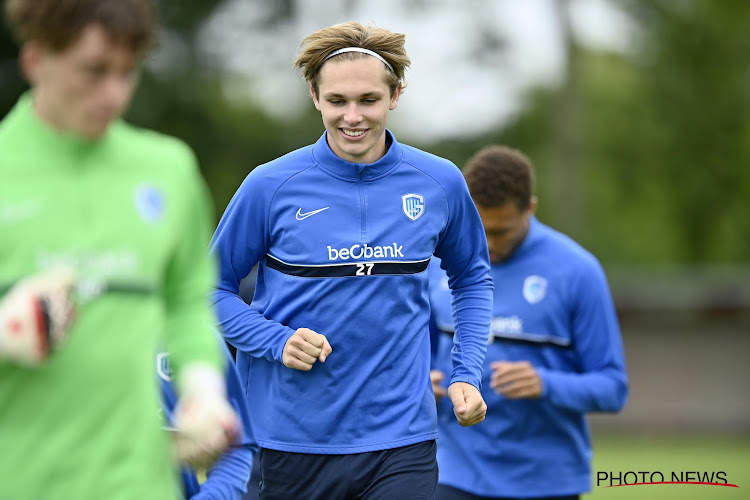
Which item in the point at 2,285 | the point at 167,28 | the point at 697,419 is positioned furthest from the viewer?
the point at 167,28

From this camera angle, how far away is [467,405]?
4672 mm

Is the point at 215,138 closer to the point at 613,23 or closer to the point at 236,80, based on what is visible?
the point at 236,80

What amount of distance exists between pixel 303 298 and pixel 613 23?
957 inches

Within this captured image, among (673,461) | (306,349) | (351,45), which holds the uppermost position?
(351,45)

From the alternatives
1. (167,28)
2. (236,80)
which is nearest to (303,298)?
(167,28)

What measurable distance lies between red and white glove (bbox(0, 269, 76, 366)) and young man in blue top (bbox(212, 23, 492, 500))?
6.36ft

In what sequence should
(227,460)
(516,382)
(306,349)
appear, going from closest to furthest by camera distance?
(227,460) → (306,349) → (516,382)

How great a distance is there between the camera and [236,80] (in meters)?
28.1

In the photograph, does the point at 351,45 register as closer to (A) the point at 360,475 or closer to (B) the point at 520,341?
(A) the point at 360,475

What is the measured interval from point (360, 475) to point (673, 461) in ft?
31.2

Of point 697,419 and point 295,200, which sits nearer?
point 295,200

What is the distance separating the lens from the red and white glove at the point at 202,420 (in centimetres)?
274

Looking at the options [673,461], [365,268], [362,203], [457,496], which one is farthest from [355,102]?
[673,461]

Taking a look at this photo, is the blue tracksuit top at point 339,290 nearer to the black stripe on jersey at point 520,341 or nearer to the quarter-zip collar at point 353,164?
the quarter-zip collar at point 353,164
